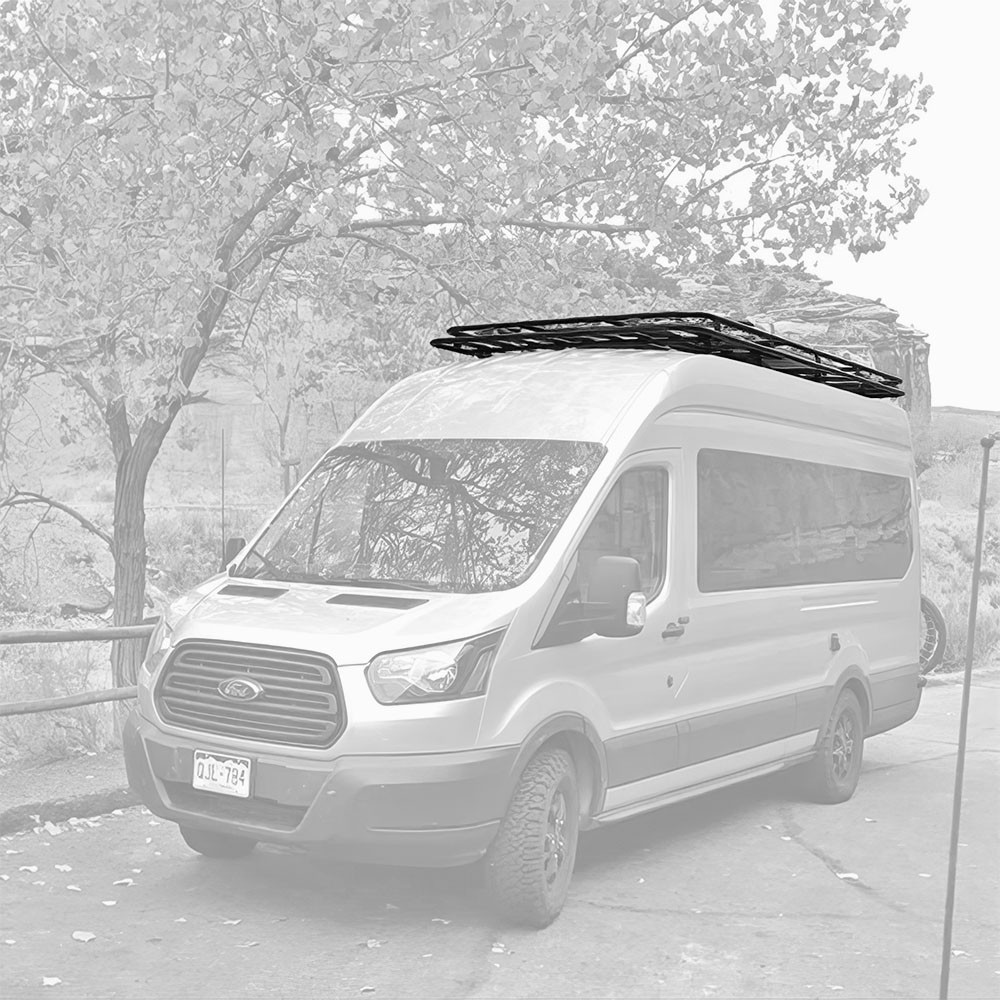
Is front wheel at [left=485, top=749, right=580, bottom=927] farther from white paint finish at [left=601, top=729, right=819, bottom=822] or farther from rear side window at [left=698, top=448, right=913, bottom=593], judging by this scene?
rear side window at [left=698, top=448, right=913, bottom=593]

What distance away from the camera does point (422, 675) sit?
6.15m

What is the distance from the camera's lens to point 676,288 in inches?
502

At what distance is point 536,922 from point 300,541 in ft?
7.25

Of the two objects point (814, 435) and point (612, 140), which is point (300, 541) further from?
point (612, 140)

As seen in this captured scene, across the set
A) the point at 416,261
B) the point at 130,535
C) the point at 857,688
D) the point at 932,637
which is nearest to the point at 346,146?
the point at 416,261

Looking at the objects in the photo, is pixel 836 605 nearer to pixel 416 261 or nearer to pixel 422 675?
pixel 422 675

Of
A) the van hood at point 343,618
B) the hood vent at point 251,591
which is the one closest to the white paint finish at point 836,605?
the van hood at point 343,618

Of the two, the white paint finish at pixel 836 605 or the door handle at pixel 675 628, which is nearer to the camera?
the door handle at pixel 675 628

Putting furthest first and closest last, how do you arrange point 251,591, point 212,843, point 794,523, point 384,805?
point 794,523 < point 212,843 < point 251,591 < point 384,805

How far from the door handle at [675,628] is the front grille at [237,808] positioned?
2.11 metres

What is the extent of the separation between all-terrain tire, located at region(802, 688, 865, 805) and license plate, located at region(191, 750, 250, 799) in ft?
13.8

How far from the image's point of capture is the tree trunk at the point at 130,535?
1234 cm

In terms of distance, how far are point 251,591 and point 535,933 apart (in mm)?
1976

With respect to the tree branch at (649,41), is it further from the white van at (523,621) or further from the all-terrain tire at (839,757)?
the all-terrain tire at (839,757)
